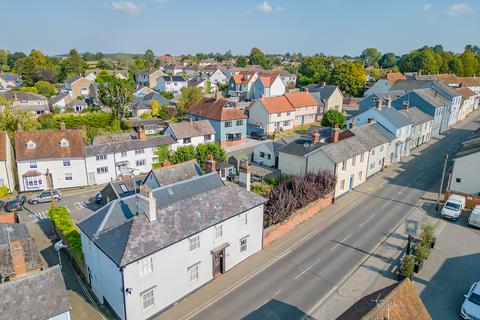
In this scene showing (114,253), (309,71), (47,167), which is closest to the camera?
(114,253)

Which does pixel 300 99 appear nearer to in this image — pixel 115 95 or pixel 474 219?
pixel 115 95

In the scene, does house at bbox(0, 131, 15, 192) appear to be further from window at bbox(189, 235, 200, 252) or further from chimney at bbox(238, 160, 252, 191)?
window at bbox(189, 235, 200, 252)

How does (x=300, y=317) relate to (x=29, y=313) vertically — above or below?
below

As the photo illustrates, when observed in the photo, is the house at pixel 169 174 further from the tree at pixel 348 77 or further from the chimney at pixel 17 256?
the tree at pixel 348 77

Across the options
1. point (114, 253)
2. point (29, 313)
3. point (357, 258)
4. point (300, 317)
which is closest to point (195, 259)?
point (114, 253)

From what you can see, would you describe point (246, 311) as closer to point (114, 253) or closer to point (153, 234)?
point (153, 234)

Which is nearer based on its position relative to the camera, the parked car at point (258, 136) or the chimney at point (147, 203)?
the chimney at point (147, 203)

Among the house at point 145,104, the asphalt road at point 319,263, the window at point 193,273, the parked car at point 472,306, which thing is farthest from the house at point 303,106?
the parked car at point 472,306
